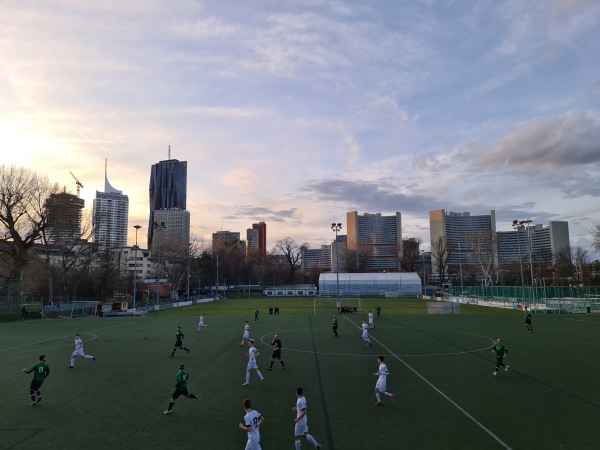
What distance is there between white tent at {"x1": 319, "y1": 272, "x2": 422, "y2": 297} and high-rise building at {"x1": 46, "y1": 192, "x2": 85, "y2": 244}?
58.1 metres

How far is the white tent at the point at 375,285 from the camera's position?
323 ft

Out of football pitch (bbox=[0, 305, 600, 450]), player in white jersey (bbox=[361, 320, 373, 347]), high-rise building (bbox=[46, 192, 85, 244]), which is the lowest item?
football pitch (bbox=[0, 305, 600, 450])

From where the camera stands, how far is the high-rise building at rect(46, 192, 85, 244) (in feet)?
197

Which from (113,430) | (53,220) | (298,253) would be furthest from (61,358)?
(298,253)

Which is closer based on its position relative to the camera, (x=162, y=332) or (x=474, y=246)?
(x=162, y=332)

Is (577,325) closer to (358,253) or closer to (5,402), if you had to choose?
(5,402)

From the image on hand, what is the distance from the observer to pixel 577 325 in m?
39.6

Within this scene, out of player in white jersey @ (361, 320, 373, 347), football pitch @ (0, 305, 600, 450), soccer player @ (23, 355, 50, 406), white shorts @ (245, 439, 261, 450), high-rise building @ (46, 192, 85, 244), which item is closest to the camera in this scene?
white shorts @ (245, 439, 261, 450)

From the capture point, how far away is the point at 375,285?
9950 centimetres

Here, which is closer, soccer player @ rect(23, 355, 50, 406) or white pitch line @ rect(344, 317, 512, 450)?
white pitch line @ rect(344, 317, 512, 450)

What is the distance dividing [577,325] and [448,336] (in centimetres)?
1734

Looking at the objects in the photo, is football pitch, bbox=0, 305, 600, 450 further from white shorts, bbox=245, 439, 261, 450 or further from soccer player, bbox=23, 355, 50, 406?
white shorts, bbox=245, 439, 261, 450

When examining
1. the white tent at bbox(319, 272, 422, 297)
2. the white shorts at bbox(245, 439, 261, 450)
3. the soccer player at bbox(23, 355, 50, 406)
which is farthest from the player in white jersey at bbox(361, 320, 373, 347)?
the white tent at bbox(319, 272, 422, 297)

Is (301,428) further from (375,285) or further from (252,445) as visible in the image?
Result: (375,285)
